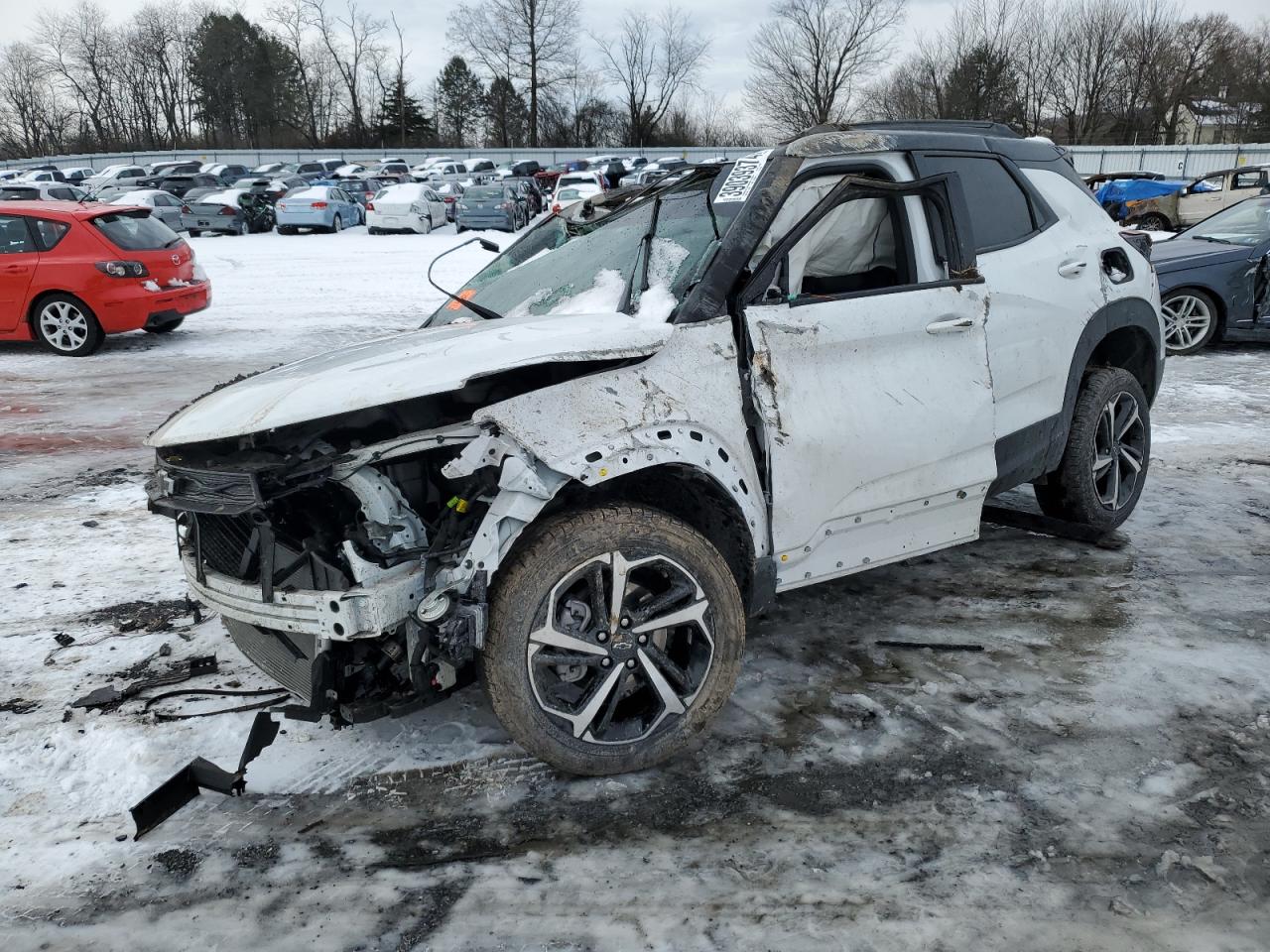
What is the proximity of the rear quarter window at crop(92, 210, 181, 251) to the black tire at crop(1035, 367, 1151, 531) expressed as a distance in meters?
9.77

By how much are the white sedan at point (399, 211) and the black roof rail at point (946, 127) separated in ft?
72.9

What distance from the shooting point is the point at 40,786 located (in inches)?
118

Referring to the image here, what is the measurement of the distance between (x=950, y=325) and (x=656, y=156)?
175ft

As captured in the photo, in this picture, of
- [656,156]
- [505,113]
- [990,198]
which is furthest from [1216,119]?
[990,198]

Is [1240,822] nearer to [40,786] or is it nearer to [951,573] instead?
[951,573]

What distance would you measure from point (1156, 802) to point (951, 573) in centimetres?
188

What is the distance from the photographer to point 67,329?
1036cm

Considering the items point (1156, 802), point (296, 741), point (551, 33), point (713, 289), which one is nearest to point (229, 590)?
point (296, 741)

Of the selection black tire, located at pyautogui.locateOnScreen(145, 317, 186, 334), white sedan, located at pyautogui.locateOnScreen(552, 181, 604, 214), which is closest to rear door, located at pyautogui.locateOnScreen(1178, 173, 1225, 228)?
white sedan, located at pyautogui.locateOnScreen(552, 181, 604, 214)

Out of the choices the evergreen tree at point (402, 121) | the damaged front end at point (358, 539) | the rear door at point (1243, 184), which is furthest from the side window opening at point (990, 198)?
the evergreen tree at point (402, 121)

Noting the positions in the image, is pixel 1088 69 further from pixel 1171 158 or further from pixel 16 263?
pixel 16 263

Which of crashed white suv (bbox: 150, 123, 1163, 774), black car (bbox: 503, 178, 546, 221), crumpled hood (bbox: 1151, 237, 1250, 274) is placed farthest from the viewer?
black car (bbox: 503, 178, 546, 221)

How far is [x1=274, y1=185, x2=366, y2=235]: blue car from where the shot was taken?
25.2 meters

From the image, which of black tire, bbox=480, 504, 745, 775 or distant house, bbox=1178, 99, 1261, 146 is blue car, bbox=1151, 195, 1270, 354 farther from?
distant house, bbox=1178, 99, 1261, 146
